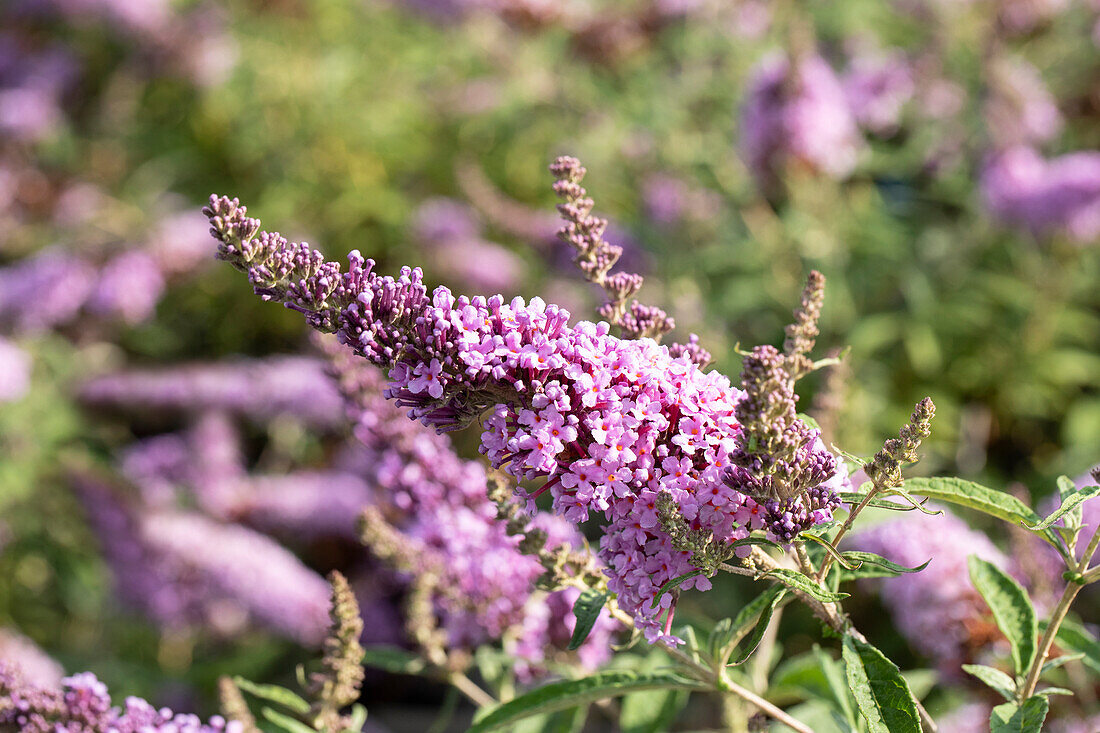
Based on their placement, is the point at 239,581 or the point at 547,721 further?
the point at 239,581

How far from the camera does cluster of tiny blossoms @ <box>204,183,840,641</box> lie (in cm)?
134

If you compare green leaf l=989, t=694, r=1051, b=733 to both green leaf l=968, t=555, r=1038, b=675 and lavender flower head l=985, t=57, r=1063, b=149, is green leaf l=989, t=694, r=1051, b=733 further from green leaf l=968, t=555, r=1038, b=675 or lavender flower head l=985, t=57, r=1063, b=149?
lavender flower head l=985, t=57, r=1063, b=149

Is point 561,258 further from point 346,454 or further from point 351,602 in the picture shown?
point 351,602

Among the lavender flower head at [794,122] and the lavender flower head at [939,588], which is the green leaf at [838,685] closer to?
the lavender flower head at [939,588]

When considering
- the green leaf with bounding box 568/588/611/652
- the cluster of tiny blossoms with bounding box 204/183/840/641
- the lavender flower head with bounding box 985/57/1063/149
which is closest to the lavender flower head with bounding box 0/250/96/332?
the cluster of tiny blossoms with bounding box 204/183/840/641

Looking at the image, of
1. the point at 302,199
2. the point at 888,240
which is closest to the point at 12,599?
the point at 302,199

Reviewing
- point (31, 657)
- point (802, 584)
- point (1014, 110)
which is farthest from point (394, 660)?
point (1014, 110)

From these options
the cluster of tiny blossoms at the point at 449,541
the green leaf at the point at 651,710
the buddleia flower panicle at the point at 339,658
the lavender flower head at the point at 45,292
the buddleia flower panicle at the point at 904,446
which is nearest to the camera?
the buddleia flower panicle at the point at 904,446

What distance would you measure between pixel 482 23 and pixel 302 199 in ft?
5.47

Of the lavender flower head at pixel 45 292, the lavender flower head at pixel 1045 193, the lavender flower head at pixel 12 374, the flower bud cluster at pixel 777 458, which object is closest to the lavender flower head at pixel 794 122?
the lavender flower head at pixel 1045 193

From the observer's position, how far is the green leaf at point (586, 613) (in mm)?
1415

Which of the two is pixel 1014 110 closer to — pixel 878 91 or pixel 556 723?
pixel 878 91

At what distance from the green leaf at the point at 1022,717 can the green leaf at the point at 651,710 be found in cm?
82

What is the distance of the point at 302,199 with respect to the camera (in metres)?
5.83
